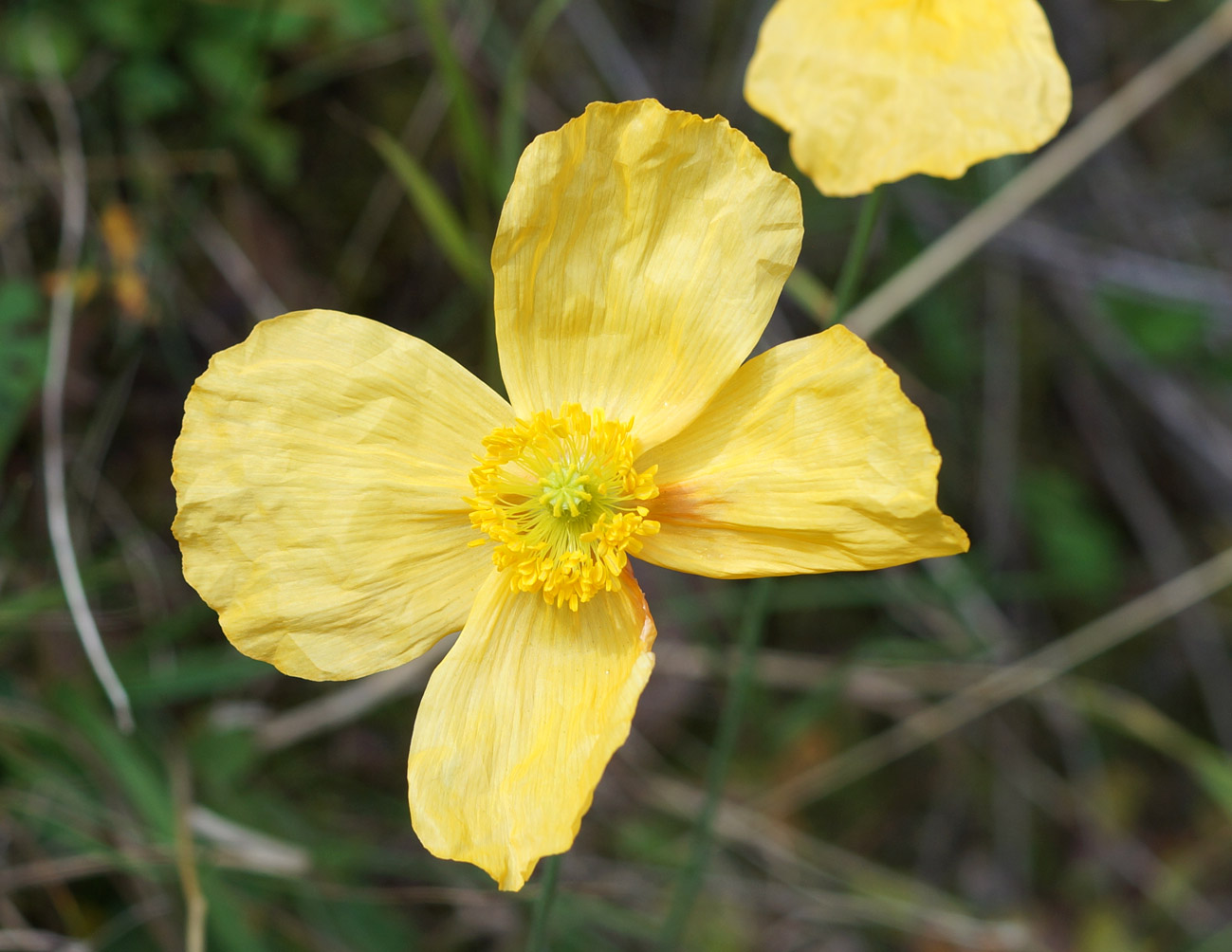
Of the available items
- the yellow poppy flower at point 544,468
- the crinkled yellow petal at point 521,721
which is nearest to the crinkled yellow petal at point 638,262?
the yellow poppy flower at point 544,468

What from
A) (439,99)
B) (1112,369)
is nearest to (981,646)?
(1112,369)

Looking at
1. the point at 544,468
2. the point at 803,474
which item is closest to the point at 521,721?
the point at 544,468

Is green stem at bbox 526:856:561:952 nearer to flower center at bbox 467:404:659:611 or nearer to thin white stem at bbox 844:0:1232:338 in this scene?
flower center at bbox 467:404:659:611

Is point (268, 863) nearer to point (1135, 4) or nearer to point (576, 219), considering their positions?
point (576, 219)

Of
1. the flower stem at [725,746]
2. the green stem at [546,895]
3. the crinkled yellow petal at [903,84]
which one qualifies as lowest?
the flower stem at [725,746]

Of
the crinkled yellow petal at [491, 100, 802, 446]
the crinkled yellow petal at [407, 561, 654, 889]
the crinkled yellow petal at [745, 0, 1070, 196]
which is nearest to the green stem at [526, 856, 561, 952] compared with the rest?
the crinkled yellow petal at [407, 561, 654, 889]

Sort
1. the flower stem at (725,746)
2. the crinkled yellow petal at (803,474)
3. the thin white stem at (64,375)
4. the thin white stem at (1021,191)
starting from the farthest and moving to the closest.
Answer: the thin white stem at (1021,191), the thin white stem at (64,375), the flower stem at (725,746), the crinkled yellow petal at (803,474)

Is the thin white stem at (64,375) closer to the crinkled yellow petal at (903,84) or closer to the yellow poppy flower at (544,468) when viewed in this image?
the yellow poppy flower at (544,468)

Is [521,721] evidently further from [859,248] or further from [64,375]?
[64,375]
